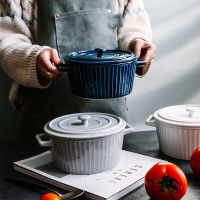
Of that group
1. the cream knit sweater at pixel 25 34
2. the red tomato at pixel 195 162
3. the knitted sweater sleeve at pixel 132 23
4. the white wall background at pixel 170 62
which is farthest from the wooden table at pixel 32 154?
the white wall background at pixel 170 62

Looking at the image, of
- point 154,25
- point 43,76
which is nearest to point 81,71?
point 43,76

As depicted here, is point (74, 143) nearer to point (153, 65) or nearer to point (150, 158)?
point (150, 158)

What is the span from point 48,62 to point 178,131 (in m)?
0.29

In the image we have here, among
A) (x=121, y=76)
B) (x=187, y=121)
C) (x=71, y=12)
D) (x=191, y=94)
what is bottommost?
(x=191, y=94)

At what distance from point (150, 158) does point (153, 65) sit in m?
0.63

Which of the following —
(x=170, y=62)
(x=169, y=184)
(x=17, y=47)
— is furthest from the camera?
(x=170, y=62)

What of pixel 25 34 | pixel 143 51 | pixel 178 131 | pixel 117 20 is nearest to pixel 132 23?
pixel 117 20

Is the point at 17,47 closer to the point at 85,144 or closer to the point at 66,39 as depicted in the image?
the point at 66,39

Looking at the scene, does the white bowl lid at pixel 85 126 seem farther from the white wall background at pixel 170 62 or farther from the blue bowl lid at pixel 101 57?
the white wall background at pixel 170 62

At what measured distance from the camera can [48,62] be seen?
0.84 m

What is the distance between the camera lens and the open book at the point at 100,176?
70cm

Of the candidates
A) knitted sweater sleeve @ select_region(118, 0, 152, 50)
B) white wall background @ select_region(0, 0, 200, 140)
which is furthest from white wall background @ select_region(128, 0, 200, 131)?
knitted sweater sleeve @ select_region(118, 0, 152, 50)

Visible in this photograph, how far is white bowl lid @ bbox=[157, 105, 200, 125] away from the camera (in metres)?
0.84

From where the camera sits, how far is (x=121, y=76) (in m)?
0.76
